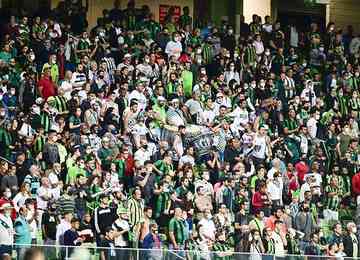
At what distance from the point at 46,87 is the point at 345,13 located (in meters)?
15.1

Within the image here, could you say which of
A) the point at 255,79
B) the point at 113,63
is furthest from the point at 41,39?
the point at 255,79

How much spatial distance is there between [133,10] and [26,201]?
31.9 ft

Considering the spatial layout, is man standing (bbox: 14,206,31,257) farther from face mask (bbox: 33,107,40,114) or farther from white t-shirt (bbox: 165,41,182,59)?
white t-shirt (bbox: 165,41,182,59)

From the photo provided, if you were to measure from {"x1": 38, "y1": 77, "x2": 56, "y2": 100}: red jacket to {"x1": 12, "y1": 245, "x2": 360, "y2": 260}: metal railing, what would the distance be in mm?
5629

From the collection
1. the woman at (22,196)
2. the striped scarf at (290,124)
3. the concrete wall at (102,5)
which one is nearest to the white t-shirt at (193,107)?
the striped scarf at (290,124)

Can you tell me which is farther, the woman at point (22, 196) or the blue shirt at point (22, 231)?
the woman at point (22, 196)

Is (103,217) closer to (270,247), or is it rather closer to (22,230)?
(22,230)

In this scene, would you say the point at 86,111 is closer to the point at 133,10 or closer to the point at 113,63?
the point at 113,63

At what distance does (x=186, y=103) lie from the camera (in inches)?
1068

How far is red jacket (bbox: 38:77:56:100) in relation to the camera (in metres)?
25.8

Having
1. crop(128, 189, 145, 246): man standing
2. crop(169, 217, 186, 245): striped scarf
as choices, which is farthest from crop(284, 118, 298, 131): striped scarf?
crop(128, 189, 145, 246): man standing

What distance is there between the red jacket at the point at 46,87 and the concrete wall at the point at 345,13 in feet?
47.0

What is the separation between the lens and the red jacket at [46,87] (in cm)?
2578

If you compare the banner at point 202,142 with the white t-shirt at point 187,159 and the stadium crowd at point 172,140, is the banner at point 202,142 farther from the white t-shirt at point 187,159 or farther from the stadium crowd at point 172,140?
the white t-shirt at point 187,159
